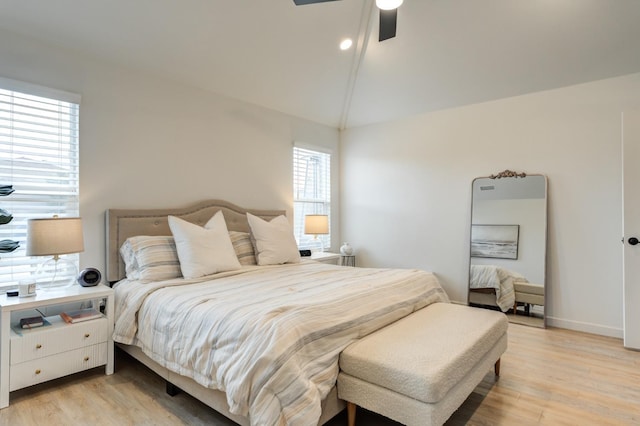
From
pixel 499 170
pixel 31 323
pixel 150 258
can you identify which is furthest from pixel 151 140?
pixel 499 170

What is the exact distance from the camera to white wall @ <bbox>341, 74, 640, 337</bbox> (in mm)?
3529

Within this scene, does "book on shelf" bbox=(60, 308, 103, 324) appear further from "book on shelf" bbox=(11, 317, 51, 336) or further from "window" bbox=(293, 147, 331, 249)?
"window" bbox=(293, 147, 331, 249)

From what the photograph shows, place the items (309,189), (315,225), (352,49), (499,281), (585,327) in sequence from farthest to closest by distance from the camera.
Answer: (309,189) → (315,225) → (499,281) → (352,49) → (585,327)

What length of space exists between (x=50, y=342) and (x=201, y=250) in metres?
1.14

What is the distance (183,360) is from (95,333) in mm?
976

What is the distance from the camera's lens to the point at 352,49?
399cm

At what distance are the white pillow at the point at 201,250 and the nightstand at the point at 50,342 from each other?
0.58 meters

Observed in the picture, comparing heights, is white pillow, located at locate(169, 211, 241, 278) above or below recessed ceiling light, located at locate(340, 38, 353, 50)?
below

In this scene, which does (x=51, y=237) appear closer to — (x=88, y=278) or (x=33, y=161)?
(x=88, y=278)

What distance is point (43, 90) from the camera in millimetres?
2770

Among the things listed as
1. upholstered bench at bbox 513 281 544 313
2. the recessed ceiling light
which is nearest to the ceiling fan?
the recessed ceiling light

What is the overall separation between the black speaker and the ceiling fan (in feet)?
7.99

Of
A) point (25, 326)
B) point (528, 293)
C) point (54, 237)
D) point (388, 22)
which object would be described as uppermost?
point (388, 22)

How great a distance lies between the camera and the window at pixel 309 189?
4.96m
